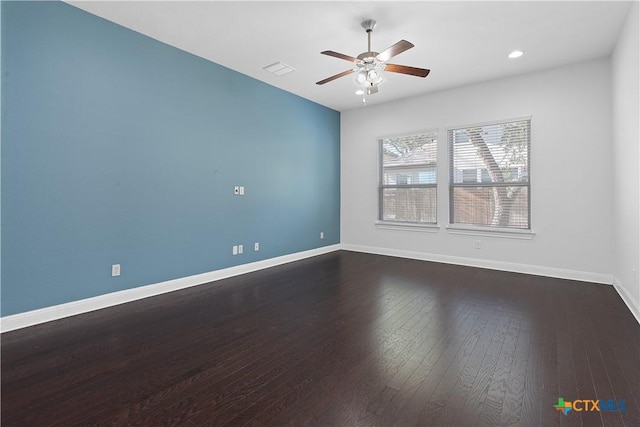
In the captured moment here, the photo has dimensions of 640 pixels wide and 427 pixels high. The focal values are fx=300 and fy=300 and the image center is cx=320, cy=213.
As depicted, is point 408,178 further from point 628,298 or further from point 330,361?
point 330,361

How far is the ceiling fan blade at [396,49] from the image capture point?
2.68 meters

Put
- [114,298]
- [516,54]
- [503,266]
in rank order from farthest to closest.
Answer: [503,266]
[516,54]
[114,298]

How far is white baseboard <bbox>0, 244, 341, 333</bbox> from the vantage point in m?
2.68

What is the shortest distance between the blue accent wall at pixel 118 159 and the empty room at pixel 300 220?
2 cm

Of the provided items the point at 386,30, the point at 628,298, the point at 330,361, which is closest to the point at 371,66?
the point at 386,30

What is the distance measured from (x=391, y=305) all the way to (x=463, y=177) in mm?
3058

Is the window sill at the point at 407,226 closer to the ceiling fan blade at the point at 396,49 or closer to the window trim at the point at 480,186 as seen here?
the window trim at the point at 480,186

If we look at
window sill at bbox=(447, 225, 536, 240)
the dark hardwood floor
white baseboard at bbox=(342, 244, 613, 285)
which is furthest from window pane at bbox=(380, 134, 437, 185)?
the dark hardwood floor

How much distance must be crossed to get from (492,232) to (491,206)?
0.43 m

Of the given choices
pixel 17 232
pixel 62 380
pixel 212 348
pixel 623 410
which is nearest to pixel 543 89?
pixel 623 410

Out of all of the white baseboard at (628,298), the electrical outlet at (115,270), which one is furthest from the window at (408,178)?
the electrical outlet at (115,270)

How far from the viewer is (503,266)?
480 cm

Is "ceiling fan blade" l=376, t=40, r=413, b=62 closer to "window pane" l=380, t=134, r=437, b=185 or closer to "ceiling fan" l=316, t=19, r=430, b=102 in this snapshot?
"ceiling fan" l=316, t=19, r=430, b=102

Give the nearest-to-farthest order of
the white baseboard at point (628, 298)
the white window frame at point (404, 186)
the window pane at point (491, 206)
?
the white baseboard at point (628, 298) → the window pane at point (491, 206) → the white window frame at point (404, 186)
